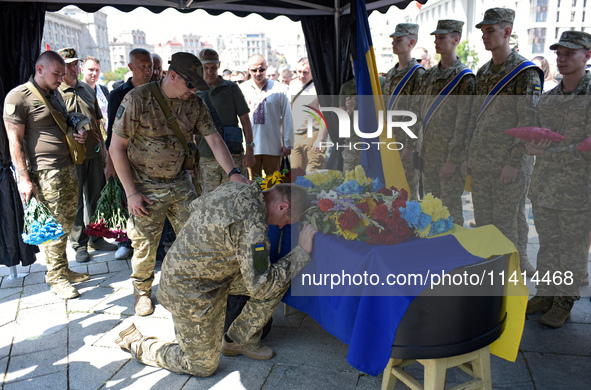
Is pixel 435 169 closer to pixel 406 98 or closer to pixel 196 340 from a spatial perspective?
pixel 406 98

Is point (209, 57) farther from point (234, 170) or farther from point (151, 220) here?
point (151, 220)

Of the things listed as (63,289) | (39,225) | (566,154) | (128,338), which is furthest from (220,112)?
(566,154)

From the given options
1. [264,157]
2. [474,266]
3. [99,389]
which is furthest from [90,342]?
[264,157]

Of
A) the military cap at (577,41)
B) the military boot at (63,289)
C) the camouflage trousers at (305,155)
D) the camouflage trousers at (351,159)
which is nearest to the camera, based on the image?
the military cap at (577,41)

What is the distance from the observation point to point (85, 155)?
4.96 metres

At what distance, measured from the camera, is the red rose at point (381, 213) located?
238cm

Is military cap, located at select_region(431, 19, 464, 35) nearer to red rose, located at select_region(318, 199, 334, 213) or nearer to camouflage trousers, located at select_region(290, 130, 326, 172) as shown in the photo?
Result: red rose, located at select_region(318, 199, 334, 213)

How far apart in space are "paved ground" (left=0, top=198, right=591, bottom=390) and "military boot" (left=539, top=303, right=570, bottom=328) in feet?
0.14

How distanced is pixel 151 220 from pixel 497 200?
2814 mm

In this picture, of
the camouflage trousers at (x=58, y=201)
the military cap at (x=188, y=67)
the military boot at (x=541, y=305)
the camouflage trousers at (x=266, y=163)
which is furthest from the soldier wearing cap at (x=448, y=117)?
the camouflage trousers at (x=58, y=201)

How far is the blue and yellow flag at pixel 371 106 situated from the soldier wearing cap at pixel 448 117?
0.52 m

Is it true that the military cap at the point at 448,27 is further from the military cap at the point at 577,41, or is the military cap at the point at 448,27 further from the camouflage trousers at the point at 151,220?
the camouflage trousers at the point at 151,220

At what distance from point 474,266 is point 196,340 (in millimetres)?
1616

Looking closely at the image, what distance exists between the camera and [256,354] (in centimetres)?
301
